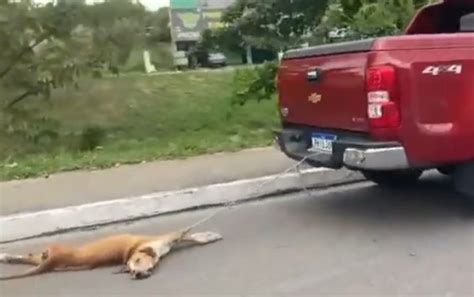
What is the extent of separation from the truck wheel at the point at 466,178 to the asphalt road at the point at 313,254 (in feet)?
0.77

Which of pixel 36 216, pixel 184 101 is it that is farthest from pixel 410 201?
pixel 184 101

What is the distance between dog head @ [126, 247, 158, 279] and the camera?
4898 millimetres

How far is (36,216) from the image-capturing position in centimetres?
616

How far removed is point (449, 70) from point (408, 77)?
387 millimetres

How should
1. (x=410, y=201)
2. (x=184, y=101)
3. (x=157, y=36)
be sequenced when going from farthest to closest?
(x=184, y=101) < (x=157, y=36) < (x=410, y=201)

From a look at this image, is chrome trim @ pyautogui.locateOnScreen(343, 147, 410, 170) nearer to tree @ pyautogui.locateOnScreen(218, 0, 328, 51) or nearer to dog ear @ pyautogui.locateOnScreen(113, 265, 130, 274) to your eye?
dog ear @ pyautogui.locateOnScreen(113, 265, 130, 274)

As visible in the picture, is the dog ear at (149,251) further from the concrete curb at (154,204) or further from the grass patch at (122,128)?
the grass patch at (122,128)

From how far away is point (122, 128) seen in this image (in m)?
13.1

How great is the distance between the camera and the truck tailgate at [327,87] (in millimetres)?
5523

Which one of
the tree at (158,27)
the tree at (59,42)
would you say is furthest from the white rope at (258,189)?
the tree at (158,27)

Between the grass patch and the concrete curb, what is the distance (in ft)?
5.71

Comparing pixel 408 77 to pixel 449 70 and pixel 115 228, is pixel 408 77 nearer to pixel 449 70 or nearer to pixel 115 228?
pixel 449 70

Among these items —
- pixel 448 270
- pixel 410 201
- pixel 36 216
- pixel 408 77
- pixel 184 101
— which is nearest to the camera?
pixel 448 270

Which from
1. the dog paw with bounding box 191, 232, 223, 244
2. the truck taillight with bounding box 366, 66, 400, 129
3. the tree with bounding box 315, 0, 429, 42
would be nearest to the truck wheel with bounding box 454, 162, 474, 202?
the truck taillight with bounding box 366, 66, 400, 129
